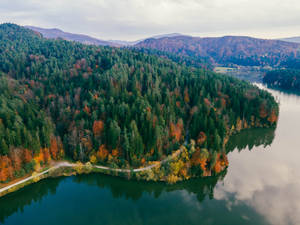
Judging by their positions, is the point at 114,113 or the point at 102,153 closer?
the point at 102,153

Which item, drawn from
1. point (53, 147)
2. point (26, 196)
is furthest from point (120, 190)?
point (53, 147)

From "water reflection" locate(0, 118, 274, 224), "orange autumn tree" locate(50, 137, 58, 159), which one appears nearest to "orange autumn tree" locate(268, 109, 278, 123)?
"water reflection" locate(0, 118, 274, 224)

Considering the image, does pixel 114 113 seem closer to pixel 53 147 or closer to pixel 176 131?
pixel 53 147

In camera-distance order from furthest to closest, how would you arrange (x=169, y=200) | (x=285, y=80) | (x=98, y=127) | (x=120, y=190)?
(x=285, y=80)
(x=98, y=127)
(x=120, y=190)
(x=169, y=200)

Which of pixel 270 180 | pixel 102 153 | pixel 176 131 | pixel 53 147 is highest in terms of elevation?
pixel 176 131

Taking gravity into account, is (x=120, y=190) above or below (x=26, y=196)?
below

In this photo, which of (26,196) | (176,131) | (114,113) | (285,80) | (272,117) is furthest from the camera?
(285,80)

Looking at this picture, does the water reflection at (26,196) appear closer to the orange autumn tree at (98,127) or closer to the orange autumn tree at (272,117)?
the orange autumn tree at (98,127)
